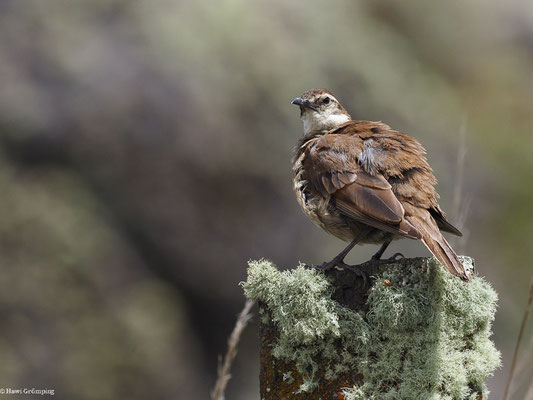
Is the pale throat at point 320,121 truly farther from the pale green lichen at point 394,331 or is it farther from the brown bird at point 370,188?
the pale green lichen at point 394,331

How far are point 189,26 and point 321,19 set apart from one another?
2.06 metres

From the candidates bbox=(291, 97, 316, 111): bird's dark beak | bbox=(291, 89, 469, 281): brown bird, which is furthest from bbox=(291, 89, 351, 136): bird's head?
bbox=(291, 89, 469, 281): brown bird

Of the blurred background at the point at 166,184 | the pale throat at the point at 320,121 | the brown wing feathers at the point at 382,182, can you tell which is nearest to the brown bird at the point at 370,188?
the brown wing feathers at the point at 382,182

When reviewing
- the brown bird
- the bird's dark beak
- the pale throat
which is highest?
the bird's dark beak

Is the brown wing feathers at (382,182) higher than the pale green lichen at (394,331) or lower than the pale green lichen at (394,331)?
higher

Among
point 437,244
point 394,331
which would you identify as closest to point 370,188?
point 437,244

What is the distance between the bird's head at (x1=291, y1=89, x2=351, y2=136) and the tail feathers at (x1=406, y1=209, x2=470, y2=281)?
65.8 inches

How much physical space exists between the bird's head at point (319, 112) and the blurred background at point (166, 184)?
7.76 ft

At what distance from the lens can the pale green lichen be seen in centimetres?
306

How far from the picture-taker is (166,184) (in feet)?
25.1

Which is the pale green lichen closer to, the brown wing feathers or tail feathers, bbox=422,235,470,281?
tail feathers, bbox=422,235,470,281

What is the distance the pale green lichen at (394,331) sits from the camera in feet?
10.0

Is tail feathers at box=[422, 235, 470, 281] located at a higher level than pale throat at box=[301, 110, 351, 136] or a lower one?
lower

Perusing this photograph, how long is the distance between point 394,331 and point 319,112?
2516mm
